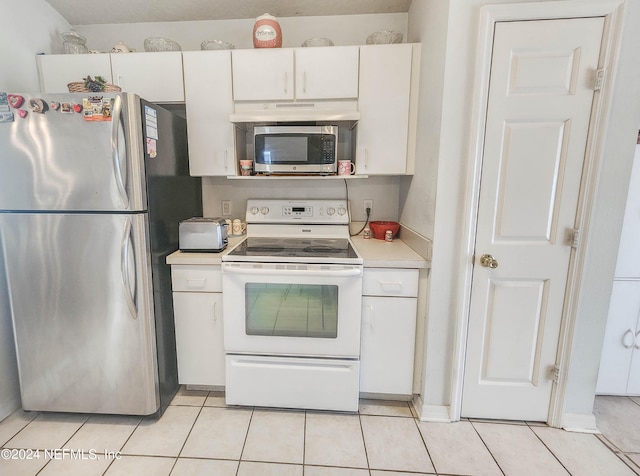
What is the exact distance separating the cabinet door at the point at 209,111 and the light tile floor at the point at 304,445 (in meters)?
1.50

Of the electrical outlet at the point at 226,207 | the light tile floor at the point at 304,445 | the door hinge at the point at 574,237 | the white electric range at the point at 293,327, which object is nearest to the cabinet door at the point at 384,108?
the white electric range at the point at 293,327

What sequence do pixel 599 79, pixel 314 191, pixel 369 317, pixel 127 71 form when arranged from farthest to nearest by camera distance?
1. pixel 314 191
2. pixel 127 71
3. pixel 369 317
4. pixel 599 79

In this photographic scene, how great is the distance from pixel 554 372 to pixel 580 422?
317mm

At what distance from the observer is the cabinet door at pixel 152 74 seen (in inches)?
73.0

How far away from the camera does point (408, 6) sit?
1982 millimetres

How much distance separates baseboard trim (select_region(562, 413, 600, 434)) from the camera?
1.57m

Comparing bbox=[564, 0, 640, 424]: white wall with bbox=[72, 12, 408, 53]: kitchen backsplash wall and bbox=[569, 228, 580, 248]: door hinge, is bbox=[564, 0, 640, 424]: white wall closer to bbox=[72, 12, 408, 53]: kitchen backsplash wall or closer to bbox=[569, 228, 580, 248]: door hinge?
bbox=[569, 228, 580, 248]: door hinge

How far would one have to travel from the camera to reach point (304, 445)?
4.89 ft

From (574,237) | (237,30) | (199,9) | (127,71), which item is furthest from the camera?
(237,30)

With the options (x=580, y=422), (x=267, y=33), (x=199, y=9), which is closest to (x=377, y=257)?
(x=580, y=422)

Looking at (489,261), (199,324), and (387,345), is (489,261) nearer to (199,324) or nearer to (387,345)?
(387,345)

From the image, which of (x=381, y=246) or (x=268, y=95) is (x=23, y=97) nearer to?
(x=268, y=95)

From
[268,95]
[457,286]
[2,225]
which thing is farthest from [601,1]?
[2,225]

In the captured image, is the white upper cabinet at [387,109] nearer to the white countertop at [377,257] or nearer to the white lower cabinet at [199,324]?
the white countertop at [377,257]
